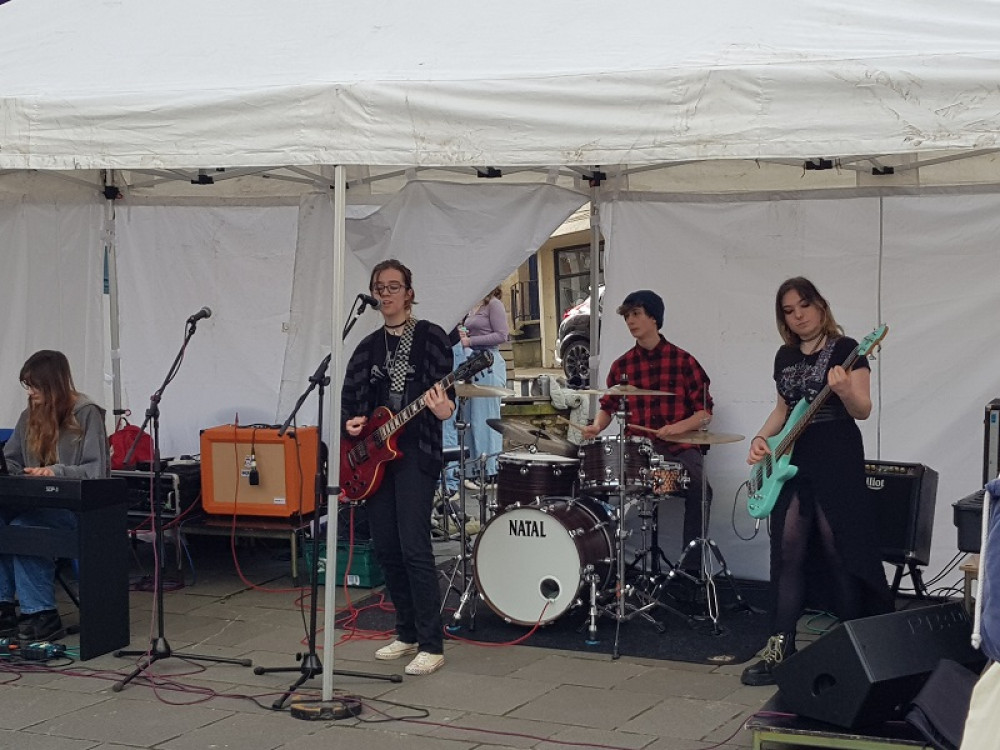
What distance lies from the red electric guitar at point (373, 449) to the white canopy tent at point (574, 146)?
63cm

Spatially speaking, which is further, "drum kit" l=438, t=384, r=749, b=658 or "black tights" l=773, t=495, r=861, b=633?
"drum kit" l=438, t=384, r=749, b=658

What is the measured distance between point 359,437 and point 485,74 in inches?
66.4

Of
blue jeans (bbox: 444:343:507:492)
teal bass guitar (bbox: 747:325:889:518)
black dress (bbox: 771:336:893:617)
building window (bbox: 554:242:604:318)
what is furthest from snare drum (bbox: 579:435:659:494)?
building window (bbox: 554:242:604:318)

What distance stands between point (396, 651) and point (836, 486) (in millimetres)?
2033

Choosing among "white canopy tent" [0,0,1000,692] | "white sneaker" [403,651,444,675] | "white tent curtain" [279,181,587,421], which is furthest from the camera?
"white tent curtain" [279,181,587,421]

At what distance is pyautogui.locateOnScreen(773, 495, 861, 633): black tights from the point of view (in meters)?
4.89

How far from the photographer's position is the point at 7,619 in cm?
588

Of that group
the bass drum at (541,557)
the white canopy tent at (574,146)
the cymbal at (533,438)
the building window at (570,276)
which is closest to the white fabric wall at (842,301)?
the white canopy tent at (574,146)

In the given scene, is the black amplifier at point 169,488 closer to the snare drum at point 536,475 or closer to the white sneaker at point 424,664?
the snare drum at point 536,475

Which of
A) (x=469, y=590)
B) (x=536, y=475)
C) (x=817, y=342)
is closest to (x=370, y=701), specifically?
(x=469, y=590)

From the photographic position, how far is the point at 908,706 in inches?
153

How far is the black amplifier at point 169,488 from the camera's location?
706 centimetres

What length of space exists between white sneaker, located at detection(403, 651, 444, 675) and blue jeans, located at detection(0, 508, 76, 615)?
1767 millimetres

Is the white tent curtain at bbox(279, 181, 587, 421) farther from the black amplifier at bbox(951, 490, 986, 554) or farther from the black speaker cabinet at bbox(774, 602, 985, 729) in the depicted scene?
the black speaker cabinet at bbox(774, 602, 985, 729)
